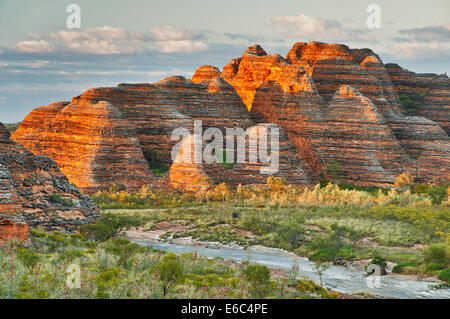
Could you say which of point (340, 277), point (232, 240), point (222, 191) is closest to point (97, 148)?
point (222, 191)

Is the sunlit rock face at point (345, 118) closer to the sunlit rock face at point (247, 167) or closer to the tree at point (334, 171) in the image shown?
the tree at point (334, 171)

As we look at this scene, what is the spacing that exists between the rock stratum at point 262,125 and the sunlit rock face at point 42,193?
13582 mm

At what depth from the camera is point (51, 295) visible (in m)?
16.2

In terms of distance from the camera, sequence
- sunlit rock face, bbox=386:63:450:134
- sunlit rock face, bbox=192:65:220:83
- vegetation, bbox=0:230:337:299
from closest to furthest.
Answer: vegetation, bbox=0:230:337:299
sunlit rock face, bbox=386:63:450:134
sunlit rock face, bbox=192:65:220:83

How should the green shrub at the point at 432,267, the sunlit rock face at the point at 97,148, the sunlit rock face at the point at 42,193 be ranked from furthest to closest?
1. the sunlit rock face at the point at 97,148
2. the sunlit rock face at the point at 42,193
3. the green shrub at the point at 432,267

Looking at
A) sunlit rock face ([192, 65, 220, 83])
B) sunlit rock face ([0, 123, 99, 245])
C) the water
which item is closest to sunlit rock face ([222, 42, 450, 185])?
sunlit rock face ([192, 65, 220, 83])

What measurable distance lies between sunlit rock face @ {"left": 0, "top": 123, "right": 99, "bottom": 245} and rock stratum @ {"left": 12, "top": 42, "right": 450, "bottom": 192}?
13.6 metres

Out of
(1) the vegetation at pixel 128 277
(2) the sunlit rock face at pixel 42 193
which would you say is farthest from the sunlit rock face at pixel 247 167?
(1) the vegetation at pixel 128 277

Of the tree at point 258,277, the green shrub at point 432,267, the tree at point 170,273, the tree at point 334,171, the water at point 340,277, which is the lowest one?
the water at point 340,277

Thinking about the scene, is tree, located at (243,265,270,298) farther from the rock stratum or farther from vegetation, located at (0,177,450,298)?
the rock stratum

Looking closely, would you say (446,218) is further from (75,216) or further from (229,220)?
(75,216)

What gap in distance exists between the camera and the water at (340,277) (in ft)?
68.3

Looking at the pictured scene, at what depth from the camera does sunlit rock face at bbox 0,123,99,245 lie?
1053 inches

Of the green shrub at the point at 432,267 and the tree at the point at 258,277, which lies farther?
the green shrub at the point at 432,267
